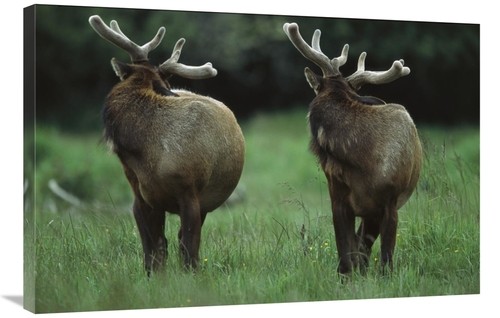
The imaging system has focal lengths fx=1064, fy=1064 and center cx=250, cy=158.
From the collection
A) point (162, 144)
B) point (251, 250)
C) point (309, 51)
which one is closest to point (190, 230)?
point (162, 144)

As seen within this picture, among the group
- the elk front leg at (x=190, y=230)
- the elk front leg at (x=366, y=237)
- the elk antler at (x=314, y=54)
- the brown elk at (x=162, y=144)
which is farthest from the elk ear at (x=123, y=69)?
the elk front leg at (x=366, y=237)

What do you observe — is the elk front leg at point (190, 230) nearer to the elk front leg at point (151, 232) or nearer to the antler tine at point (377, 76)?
the elk front leg at point (151, 232)

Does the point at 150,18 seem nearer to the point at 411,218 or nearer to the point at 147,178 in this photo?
the point at 147,178

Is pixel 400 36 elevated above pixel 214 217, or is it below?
above

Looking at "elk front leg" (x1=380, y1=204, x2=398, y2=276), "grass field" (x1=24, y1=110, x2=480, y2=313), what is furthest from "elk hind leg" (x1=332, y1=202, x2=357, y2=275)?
"elk front leg" (x1=380, y1=204, x2=398, y2=276)

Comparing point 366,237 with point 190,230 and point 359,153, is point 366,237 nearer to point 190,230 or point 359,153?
point 359,153

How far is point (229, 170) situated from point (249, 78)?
2.10 meters

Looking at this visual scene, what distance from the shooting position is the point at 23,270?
825 cm

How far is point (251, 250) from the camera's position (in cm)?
892

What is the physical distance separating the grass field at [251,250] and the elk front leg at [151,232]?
0.30 feet

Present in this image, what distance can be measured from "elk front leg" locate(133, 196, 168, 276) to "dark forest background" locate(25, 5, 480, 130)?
1.10 meters

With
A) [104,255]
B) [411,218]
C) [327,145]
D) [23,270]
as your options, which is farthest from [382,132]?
[23,270]

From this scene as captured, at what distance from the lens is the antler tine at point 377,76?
850cm

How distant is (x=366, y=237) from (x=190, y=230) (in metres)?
1.51
